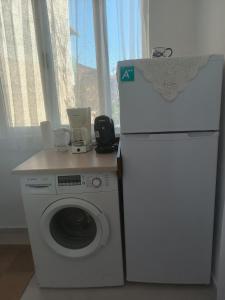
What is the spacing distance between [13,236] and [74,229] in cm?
89

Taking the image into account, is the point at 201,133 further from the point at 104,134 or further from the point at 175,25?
the point at 175,25

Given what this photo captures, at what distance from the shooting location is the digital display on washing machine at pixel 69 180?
4.82 feet

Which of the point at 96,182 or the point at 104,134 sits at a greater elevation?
the point at 104,134

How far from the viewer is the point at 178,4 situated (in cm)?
183

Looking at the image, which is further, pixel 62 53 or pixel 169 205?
pixel 62 53

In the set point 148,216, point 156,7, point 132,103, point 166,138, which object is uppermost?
point 156,7

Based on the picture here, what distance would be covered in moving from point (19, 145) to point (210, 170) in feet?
5.11

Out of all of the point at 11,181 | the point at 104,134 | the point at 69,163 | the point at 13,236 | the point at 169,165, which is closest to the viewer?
the point at 169,165

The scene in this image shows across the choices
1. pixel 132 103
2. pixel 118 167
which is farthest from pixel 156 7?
pixel 118 167

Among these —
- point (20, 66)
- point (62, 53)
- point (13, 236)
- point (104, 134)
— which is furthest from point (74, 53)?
point (13, 236)

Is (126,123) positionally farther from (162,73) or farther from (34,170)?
(34,170)

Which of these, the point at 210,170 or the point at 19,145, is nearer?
the point at 210,170

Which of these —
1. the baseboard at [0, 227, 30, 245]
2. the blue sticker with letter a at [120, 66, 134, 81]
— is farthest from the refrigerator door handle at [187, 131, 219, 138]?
the baseboard at [0, 227, 30, 245]

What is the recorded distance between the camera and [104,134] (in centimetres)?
173
